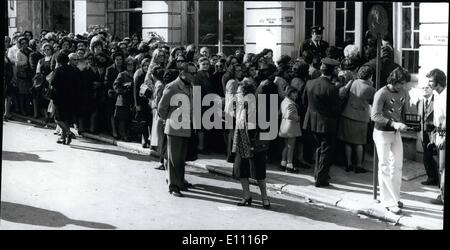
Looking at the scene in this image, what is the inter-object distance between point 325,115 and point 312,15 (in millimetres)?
5311

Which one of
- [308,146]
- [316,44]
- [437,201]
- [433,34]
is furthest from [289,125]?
[316,44]

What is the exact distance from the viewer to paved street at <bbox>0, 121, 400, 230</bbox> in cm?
904

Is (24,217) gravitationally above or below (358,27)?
below

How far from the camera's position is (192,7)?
1927cm

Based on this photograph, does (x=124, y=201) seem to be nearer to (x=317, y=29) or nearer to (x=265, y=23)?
(x=317, y=29)

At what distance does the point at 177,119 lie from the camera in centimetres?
1052

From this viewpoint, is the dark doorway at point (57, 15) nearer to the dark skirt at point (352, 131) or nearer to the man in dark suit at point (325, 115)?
the dark skirt at point (352, 131)

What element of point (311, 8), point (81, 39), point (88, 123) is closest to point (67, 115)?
point (88, 123)

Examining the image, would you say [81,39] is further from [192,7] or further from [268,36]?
[268,36]

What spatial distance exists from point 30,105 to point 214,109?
22.8ft

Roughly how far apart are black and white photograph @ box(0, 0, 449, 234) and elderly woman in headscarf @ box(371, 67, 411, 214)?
0.07 ft

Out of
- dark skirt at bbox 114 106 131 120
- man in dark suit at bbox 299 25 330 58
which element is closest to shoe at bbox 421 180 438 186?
man in dark suit at bbox 299 25 330 58

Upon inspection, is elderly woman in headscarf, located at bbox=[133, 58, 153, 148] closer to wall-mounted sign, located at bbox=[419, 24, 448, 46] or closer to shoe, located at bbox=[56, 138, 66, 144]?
shoe, located at bbox=[56, 138, 66, 144]

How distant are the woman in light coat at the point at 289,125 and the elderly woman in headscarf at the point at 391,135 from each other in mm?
2383
